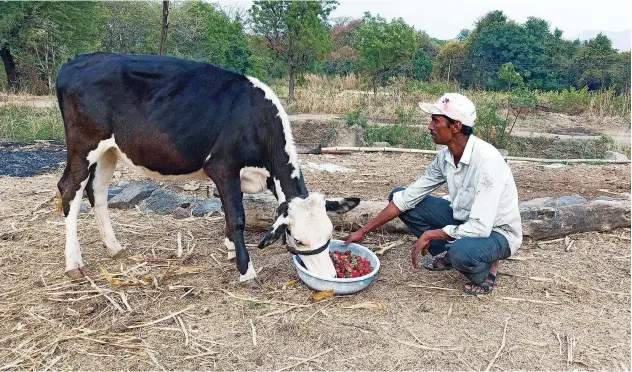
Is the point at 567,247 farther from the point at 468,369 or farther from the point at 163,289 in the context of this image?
the point at 163,289

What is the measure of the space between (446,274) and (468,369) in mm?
1277

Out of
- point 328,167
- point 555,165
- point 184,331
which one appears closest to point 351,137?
point 328,167

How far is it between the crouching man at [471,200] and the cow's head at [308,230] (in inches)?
25.2

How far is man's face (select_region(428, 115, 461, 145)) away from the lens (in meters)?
3.57

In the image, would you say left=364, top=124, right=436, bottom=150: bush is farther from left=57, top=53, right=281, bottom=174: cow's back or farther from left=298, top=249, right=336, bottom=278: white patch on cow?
left=298, top=249, right=336, bottom=278: white patch on cow

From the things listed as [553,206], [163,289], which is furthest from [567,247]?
[163,289]

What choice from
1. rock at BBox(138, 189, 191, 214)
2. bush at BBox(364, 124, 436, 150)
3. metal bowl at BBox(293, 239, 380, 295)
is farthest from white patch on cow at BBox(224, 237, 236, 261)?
bush at BBox(364, 124, 436, 150)

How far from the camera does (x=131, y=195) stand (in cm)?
584

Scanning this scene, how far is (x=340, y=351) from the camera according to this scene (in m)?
3.11

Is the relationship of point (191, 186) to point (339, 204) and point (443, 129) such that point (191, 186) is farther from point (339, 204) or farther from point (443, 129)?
point (443, 129)

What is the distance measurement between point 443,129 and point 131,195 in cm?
383

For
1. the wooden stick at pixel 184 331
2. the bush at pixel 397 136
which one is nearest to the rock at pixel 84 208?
the wooden stick at pixel 184 331

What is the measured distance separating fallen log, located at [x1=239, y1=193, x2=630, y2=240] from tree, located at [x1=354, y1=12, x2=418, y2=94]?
510 inches

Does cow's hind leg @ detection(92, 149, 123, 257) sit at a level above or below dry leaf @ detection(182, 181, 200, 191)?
above
